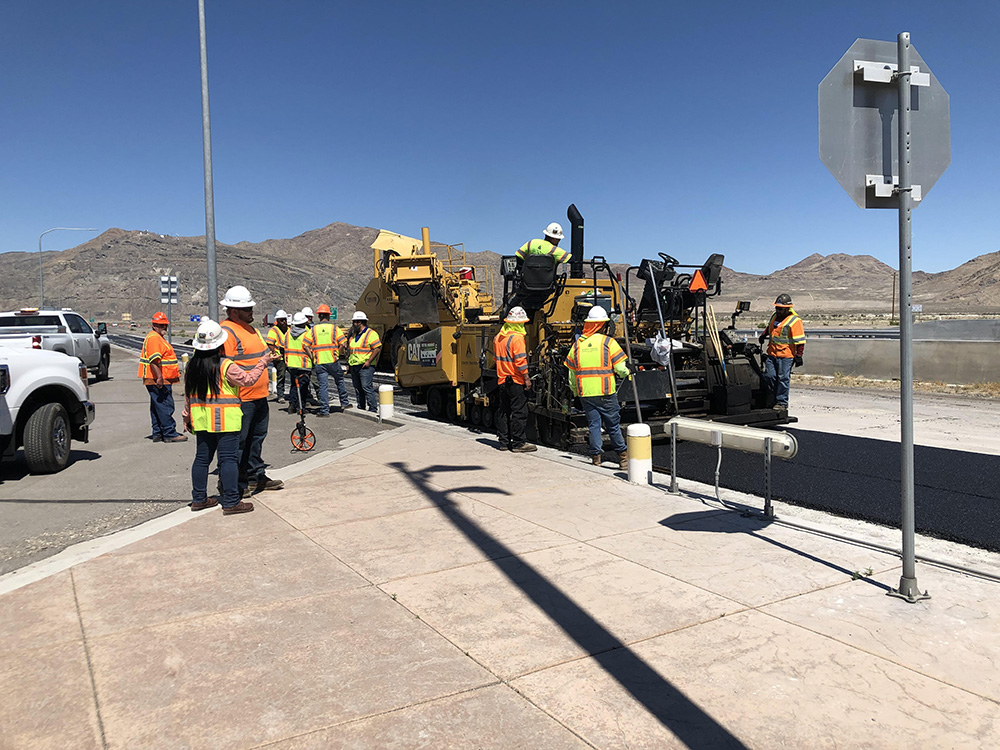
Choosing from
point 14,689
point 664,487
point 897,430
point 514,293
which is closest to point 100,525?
point 14,689

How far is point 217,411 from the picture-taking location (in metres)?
6.40

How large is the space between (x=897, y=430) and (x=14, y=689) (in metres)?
10.5

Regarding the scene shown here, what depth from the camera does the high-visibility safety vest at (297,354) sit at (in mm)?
12938

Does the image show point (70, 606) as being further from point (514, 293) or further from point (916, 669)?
point (514, 293)

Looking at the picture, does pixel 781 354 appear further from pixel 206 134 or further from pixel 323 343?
pixel 206 134

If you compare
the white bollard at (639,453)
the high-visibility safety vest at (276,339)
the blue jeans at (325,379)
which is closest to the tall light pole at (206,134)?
the high-visibility safety vest at (276,339)

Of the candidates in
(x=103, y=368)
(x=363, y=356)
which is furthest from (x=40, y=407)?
(x=103, y=368)

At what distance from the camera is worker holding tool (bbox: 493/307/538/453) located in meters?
8.97

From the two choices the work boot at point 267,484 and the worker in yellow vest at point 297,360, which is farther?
the worker in yellow vest at point 297,360

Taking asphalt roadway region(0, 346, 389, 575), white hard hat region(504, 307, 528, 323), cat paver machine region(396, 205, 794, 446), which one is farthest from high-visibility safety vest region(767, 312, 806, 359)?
asphalt roadway region(0, 346, 389, 575)

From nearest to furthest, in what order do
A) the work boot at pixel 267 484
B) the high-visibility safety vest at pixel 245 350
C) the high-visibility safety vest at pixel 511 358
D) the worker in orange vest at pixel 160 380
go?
the high-visibility safety vest at pixel 245 350 → the work boot at pixel 267 484 → the high-visibility safety vest at pixel 511 358 → the worker in orange vest at pixel 160 380

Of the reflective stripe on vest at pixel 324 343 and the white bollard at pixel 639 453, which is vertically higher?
the reflective stripe on vest at pixel 324 343

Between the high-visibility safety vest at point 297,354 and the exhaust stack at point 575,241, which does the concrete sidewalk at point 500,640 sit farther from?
the high-visibility safety vest at point 297,354

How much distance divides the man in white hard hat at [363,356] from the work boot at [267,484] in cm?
635
